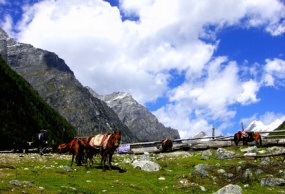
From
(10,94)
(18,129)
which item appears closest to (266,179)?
(18,129)

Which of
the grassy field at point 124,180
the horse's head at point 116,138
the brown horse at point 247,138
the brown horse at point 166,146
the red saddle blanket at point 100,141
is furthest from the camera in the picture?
the brown horse at point 166,146

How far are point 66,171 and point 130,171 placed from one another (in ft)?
14.6

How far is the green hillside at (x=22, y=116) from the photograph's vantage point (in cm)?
10075

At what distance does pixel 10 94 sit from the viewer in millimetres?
117938

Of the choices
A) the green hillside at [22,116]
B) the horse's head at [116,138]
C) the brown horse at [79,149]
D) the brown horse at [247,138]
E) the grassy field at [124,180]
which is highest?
the green hillside at [22,116]

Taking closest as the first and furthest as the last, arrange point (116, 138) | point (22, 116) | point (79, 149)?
1. point (116, 138)
2. point (79, 149)
3. point (22, 116)

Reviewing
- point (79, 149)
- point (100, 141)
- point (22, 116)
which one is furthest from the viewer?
point (22, 116)

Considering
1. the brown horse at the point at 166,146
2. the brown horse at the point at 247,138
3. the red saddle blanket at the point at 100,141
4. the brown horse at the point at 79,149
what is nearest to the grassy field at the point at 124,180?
the red saddle blanket at the point at 100,141

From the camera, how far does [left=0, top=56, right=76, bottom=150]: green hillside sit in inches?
3967

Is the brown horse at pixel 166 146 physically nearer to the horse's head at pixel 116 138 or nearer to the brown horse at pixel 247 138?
the brown horse at pixel 247 138

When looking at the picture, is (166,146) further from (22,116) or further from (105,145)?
(22,116)

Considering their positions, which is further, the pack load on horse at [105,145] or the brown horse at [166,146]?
the brown horse at [166,146]

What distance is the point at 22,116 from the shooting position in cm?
11531

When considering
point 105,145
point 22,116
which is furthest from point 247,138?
point 22,116
